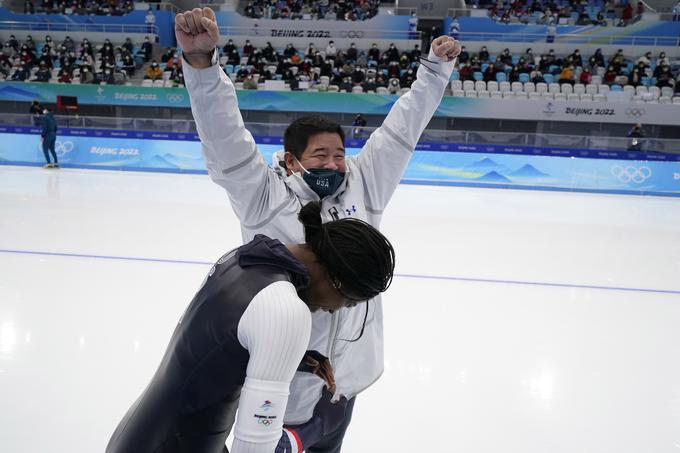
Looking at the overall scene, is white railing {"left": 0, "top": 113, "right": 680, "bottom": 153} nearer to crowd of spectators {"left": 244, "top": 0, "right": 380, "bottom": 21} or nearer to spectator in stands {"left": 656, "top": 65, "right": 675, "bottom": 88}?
spectator in stands {"left": 656, "top": 65, "right": 675, "bottom": 88}

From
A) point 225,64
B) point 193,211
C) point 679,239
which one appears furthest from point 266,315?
point 225,64

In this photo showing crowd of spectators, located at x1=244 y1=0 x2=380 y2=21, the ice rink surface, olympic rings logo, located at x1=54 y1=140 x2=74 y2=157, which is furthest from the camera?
crowd of spectators, located at x1=244 y1=0 x2=380 y2=21

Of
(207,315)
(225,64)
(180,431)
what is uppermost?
(225,64)

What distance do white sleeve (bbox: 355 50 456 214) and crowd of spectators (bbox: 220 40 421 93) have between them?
13.6 meters

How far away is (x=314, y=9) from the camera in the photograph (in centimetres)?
1986

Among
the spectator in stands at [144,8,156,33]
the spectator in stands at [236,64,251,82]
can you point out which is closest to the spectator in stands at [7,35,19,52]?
the spectator in stands at [144,8,156,33]

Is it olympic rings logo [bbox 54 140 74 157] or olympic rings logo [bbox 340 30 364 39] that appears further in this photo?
olympic rings logo [bbox 340 30 364 39]

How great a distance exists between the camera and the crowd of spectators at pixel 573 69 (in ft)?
50.5

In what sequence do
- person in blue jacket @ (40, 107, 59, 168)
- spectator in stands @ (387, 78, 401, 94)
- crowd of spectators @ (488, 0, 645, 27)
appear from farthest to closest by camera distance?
1. crowd of spectators @ (488, 0, 645, 27)
2. spectator in stands @ (387, 78, 401, 94)
3. person in blue jacket @ (40, 107, 59, 168)

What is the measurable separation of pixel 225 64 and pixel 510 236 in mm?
13197

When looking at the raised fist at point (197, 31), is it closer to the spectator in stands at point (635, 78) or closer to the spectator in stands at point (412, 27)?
the spectator in stands at point (635, 78)

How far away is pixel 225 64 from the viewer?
1664 cm

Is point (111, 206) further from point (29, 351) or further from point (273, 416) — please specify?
point (273, 416)

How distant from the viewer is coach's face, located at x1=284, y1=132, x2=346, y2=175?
148 cm
